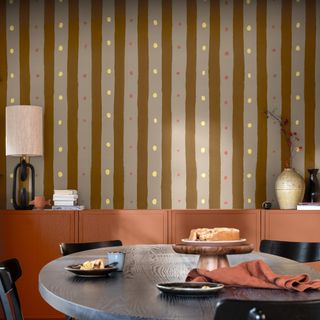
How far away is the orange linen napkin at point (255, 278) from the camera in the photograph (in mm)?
2018

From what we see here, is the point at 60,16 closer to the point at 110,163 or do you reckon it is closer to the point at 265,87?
the point at 110,163

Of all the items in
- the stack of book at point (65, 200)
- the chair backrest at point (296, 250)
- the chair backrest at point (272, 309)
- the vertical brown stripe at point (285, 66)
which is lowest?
the chair backrest at point (296, 250)

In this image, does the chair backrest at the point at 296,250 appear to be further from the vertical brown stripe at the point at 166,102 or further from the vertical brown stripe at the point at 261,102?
the vertical brown stripe at the point at 166,102

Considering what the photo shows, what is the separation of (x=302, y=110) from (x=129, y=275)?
3499 millimetres

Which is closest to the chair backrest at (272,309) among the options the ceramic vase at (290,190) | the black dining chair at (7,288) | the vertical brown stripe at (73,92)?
the black dining chair at (7,288)

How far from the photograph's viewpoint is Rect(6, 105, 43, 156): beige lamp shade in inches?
206

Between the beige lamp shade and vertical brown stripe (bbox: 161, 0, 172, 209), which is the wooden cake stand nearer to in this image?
the beige lamp shade

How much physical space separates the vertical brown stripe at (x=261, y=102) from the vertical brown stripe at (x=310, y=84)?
0.34 m

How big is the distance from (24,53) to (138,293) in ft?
13.4

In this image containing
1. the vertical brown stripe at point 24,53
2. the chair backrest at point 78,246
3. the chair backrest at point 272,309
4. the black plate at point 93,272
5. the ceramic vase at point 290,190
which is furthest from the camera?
the vertical brown stripe at point 24,53

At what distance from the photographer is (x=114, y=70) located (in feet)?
18.6

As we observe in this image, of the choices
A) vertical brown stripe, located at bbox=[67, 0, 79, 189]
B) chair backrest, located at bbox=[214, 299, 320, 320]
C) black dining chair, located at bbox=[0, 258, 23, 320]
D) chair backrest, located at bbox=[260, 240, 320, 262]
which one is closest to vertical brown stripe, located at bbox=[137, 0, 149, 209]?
vertical brown stripe, located at bbox=[67, 0, 79, 189]

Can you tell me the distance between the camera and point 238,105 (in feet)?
18.5

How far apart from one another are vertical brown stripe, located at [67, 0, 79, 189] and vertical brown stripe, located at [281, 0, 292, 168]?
173cm
